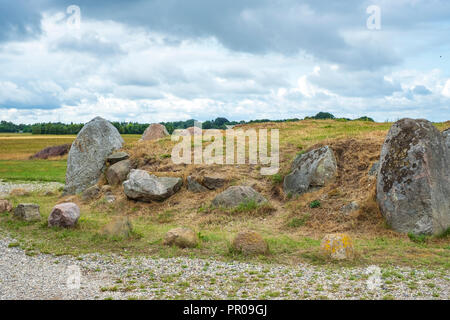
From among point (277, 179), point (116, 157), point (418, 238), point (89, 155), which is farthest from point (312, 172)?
point (89, 155)

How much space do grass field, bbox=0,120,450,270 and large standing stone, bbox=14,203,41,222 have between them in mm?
337

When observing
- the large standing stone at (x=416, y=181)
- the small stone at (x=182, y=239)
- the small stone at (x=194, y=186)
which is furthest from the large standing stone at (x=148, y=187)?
the large standing stone at (x=416, y=181)

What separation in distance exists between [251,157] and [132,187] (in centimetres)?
613

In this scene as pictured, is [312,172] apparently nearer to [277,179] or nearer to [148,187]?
[277,179]

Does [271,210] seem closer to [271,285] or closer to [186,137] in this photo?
[271,285]

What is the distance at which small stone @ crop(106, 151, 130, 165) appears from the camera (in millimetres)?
23125

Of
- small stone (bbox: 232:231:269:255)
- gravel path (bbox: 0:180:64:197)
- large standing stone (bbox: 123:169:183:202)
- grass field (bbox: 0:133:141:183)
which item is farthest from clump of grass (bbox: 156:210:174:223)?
grass field (bbox: 0:133:141:183)

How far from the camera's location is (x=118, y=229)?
538 inches

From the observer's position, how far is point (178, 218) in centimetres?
1691

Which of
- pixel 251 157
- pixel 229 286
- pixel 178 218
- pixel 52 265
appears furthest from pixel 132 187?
pixel 229 286

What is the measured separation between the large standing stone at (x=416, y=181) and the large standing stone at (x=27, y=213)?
13072 mm

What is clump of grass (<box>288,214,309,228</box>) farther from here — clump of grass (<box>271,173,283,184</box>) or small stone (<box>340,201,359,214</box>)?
clump of grass (<box>271,173,283,184</box>)

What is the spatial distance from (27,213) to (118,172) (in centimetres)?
591

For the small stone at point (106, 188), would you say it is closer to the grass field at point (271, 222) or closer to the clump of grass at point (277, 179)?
the grass field at point (271, 222)
